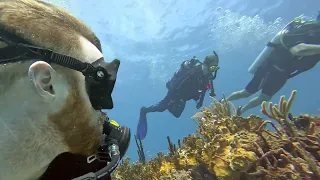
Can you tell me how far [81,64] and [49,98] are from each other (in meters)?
0.24

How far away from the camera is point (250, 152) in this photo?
10.9 feet

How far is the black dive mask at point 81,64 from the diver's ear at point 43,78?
5cm

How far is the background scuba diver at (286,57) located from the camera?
985 cm

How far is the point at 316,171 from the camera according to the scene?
10.0ft

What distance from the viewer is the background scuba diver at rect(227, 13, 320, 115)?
9.85 m

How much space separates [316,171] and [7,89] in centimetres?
336

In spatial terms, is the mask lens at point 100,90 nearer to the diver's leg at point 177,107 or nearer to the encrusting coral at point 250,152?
the encrusting coral at point 250,152

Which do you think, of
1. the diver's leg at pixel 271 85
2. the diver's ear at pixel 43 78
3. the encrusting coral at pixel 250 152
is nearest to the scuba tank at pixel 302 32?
the diver's leg at pixel 271 85

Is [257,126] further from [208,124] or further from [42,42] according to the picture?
[42,42]

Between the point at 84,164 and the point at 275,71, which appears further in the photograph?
the point at 275,71

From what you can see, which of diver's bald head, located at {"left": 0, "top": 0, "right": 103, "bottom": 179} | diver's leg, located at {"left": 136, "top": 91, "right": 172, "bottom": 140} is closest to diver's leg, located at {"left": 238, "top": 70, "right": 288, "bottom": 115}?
diver's leg, located at {"left": 136, "top": 91, "right": 172, "bottom": 140}

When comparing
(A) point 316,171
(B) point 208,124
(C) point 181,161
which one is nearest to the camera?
(A) point 316,171

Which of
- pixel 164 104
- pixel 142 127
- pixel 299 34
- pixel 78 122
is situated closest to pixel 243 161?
pixel 78 122

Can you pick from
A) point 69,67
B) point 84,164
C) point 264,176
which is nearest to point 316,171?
point 264,176
